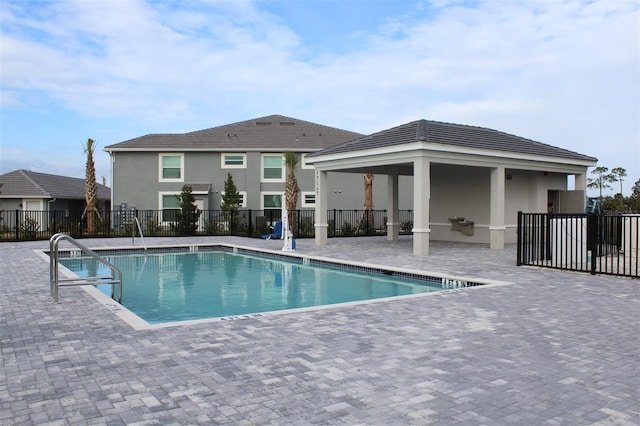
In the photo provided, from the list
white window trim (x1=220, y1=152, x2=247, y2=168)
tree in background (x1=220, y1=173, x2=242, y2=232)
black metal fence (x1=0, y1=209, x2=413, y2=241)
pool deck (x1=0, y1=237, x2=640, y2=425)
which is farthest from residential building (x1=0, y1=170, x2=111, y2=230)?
pool deck (x1=0, y1=237, x2=640, y2=425)

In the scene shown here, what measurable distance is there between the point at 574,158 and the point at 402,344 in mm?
17285

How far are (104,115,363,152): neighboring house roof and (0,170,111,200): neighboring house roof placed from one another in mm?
6564

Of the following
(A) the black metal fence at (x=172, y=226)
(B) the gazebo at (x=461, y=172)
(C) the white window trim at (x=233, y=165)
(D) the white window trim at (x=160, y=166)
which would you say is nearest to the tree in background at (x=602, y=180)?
(A) the black metal fence at (x=172, y=226)

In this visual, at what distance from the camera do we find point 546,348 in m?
5.57

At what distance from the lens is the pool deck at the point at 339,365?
383 centimetres

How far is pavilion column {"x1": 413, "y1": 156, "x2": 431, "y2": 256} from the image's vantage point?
1527 centimetres

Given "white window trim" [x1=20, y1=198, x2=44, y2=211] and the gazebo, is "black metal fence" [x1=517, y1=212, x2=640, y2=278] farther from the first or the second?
"white window trim" [x1=20, y1=198, x2=44, y2=211]

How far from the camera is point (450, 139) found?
53.4 feet

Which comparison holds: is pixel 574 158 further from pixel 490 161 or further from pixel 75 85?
pixel 75 85

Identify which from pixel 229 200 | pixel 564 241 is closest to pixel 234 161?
pixel 229 200

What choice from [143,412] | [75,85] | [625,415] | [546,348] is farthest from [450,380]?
[75,85]

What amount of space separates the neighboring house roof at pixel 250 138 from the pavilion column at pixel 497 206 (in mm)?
15545

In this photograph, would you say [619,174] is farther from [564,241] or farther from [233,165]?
[564,241]

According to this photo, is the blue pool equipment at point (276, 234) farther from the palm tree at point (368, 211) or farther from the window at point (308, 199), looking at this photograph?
the window at point (308, 199)
